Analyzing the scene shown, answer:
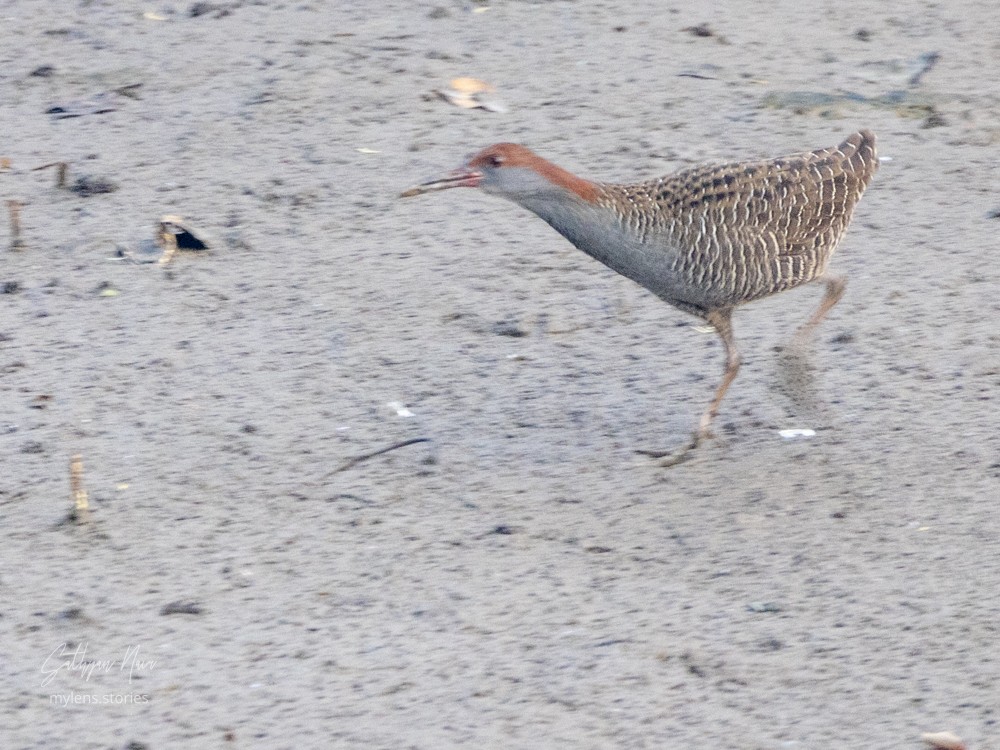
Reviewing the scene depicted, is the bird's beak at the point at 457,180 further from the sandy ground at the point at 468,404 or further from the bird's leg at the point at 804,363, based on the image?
the bird's leg at the point at 804,363

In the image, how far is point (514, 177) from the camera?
5043 mm

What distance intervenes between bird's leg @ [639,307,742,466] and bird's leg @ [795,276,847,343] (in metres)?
0.49

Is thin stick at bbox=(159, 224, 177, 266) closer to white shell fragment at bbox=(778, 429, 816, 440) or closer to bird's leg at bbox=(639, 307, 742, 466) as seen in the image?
bird's leg at bbox=(639, 307, 742, 466)

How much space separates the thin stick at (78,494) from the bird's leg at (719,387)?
1872 mm

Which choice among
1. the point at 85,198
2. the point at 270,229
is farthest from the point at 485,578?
the point at 85,198

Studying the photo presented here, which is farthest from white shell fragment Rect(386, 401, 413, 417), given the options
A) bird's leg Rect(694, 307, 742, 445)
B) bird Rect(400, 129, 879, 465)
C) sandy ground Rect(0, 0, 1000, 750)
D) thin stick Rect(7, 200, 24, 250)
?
thin stick Rect(7, 200, 24, 250)

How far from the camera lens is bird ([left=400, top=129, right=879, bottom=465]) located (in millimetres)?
4980

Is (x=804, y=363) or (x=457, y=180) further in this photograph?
(x=804, y=363)

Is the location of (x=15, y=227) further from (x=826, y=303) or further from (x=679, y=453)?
(x=826, y=303)

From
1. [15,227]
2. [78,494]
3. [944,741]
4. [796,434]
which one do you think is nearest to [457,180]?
[796,434]

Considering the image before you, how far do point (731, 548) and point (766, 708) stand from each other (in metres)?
0.80

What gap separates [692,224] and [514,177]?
2.06ft

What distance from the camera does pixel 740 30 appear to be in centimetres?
820

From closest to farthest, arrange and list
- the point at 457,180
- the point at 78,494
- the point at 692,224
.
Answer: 1. the point at 78,494
2. the point at 692,224
3. the point at 457,180
